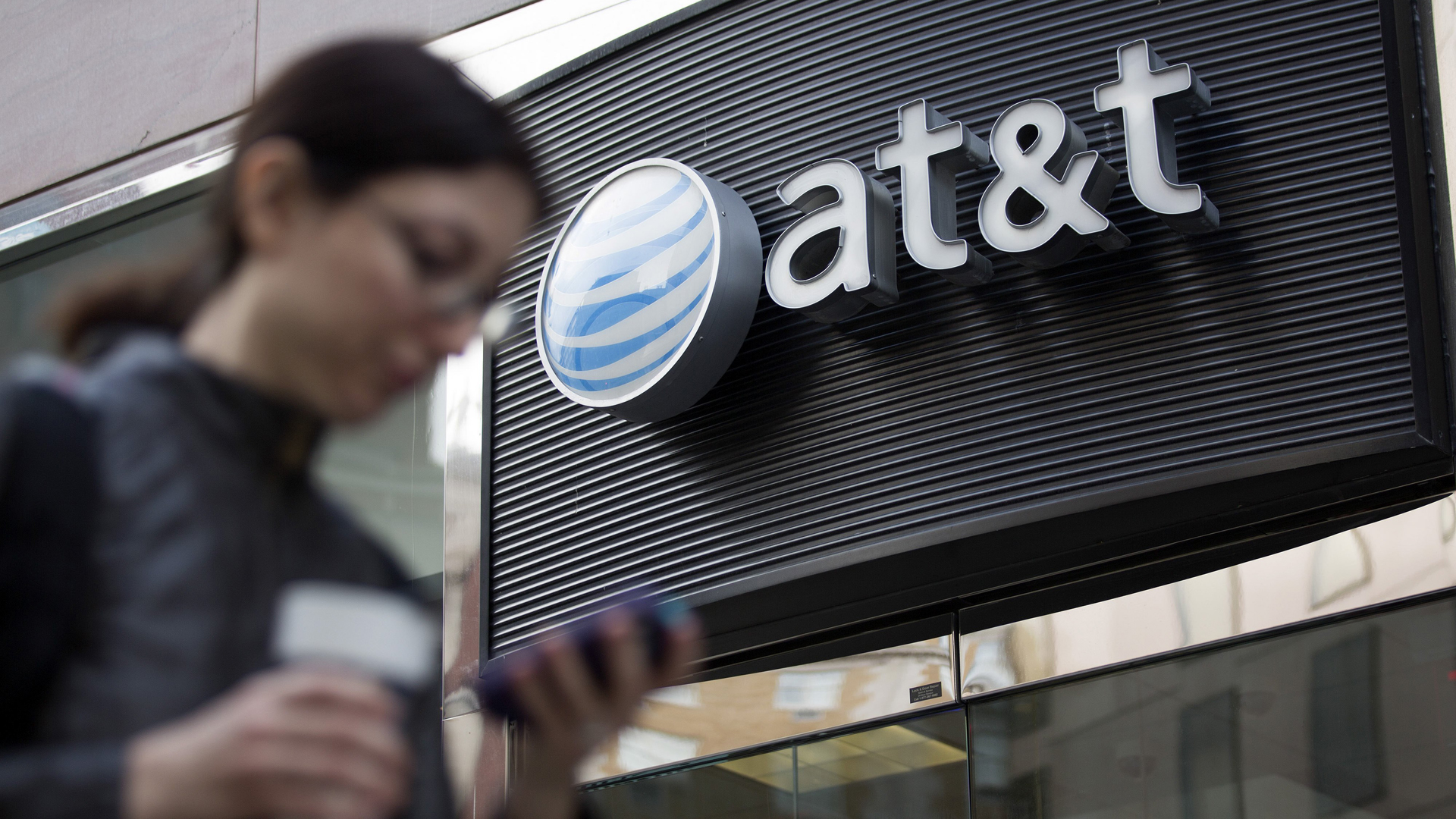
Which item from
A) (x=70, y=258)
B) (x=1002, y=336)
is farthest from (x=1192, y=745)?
(x=70, y=258)

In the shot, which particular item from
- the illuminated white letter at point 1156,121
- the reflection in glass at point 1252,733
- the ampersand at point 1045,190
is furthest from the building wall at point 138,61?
the reflection in glass at point 1252,733

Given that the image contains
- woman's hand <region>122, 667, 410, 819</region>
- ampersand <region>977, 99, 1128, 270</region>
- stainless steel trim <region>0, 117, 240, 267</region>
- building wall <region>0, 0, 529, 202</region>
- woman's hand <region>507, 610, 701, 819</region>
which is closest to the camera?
woman's hand <region>122, 667, 410, 819</region>

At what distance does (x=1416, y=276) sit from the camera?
4.47 metres

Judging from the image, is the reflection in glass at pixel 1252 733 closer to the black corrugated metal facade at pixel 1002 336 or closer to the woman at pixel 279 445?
the black corrugated metal facade at pixel 1002 336

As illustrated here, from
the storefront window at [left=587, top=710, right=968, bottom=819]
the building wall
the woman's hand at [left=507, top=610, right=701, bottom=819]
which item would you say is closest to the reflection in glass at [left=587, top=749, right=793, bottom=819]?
the storefront window at [left=587, top=710, right=968, bottom=819]

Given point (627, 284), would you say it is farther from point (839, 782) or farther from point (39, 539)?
point (39, 539)

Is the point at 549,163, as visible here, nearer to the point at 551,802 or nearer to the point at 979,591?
the point at 979,591

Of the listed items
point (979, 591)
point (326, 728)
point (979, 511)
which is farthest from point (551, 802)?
point (979, 591)

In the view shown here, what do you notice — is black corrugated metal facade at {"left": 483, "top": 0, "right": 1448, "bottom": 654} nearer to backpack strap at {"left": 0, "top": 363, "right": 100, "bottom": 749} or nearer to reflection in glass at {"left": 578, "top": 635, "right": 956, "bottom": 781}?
reflection in glass at {"left": 578, "top": 635, "right": 956, "bottom": 781}

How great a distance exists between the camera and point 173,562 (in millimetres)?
1043

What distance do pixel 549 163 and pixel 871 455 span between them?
7.77 ft

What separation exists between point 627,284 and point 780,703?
65.4 inches

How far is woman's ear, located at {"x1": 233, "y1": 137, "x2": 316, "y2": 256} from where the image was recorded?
3.89 feet

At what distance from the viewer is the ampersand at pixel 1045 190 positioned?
4672 mm
